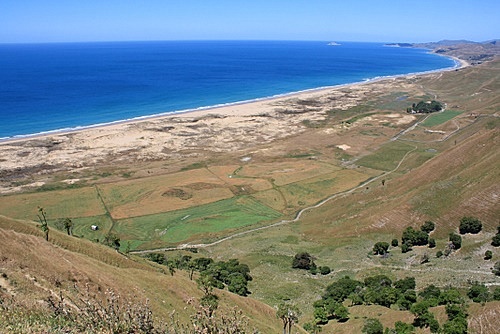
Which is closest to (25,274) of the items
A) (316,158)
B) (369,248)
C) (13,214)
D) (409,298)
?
(409,298)

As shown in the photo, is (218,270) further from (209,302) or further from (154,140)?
(154,140)

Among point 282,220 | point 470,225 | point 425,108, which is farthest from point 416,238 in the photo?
point 425,108

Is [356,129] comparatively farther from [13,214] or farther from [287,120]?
[13,214]

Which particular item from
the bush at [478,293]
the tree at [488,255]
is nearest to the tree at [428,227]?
the tree at [488,255]

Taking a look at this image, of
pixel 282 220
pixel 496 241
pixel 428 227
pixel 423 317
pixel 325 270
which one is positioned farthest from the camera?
pixel 282 220

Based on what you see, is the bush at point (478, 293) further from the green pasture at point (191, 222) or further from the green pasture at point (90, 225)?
the green pasture at point (90, 225)

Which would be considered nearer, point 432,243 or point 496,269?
point 496,269

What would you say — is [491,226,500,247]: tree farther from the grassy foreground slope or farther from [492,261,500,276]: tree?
the grassy foreground slope
